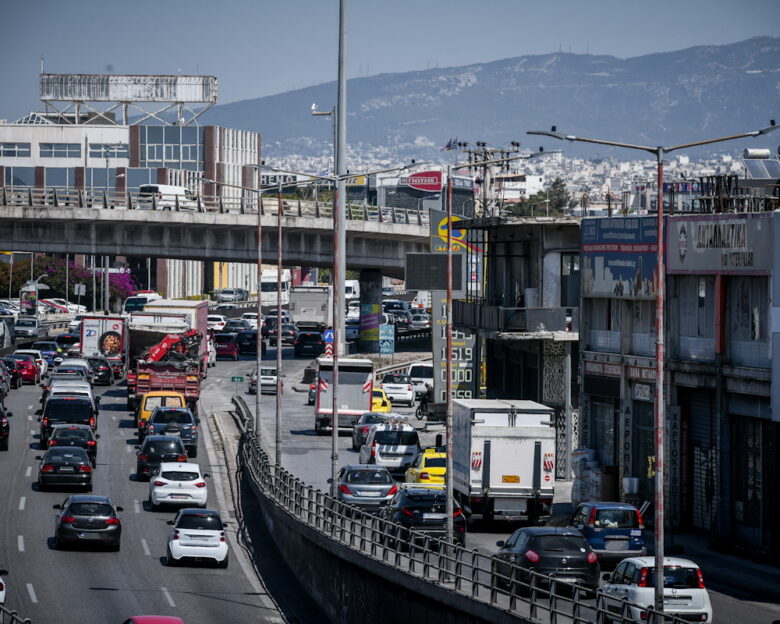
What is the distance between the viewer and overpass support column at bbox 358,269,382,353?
89.6 m

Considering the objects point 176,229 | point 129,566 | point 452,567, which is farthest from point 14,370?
point 452,567

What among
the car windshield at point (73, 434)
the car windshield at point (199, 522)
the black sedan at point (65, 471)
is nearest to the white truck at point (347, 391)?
the car windshield at point (73, 434)

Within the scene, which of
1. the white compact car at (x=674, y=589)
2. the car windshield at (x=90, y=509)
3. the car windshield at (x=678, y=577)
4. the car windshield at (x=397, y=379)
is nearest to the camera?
the white compact car at (x=674, y=589)

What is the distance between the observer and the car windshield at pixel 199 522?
35.9 m

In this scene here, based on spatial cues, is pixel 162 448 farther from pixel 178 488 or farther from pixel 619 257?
pixel 619 257

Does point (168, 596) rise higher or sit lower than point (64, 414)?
lower

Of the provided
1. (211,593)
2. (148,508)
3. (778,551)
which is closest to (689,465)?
(778,551)

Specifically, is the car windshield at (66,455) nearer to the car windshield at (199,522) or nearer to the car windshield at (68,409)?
the car windshield at (68,409)

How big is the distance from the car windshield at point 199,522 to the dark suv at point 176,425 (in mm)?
16242

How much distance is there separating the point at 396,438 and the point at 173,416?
379 inches

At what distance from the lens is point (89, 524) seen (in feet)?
120

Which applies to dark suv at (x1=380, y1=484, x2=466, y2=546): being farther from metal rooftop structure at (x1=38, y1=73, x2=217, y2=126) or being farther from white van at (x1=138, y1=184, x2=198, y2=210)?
metal rooftop structure at (x1=38, y1=73, x2=217, y2=126)

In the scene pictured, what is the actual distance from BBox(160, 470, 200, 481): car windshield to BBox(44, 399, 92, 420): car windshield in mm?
12355

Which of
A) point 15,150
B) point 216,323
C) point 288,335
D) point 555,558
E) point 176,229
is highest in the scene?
point 15,150
